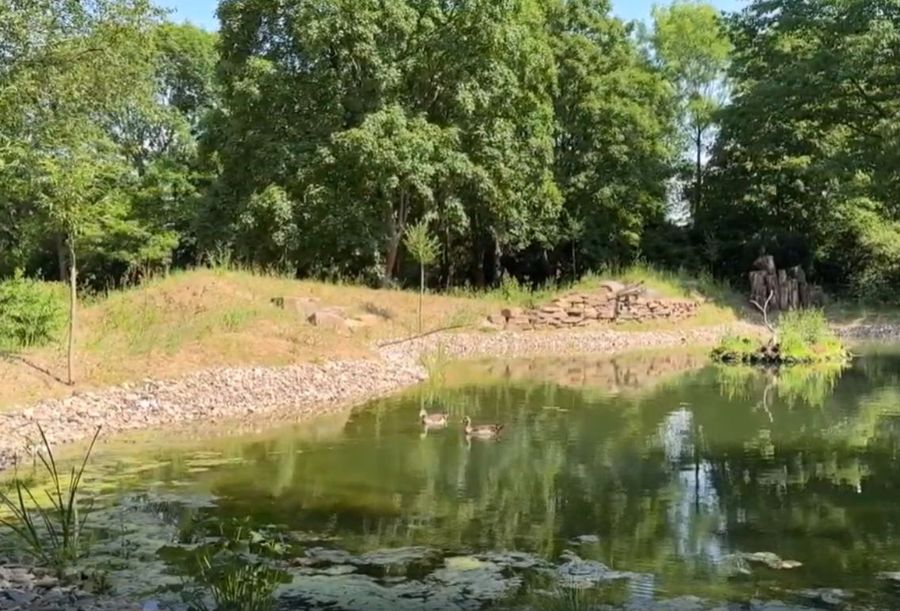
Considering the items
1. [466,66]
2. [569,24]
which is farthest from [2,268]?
[569,24]

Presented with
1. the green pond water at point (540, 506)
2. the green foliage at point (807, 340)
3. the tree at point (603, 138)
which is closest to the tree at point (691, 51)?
the tree at point (603, 138)

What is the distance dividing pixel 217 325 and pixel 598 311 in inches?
496

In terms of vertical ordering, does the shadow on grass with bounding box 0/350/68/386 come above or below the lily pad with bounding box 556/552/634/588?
above

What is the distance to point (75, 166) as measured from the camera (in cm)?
1372

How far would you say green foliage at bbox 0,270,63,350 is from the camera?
1490 cm

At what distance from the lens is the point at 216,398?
14.4 meters

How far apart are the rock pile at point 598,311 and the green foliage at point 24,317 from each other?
1333cm

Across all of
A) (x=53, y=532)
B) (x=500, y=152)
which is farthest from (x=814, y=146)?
(x=53, y=532)

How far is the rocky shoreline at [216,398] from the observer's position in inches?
466

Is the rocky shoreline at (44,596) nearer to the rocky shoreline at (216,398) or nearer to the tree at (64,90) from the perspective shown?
the rocky shoreline at (216,398)

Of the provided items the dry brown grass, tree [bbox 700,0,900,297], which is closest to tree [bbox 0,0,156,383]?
the dry brown grass

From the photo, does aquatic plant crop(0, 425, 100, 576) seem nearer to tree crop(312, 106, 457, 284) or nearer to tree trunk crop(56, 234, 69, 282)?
tree crop(312, 106, 457, 284)

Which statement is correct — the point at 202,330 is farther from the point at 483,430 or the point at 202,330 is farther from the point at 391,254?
the point at 391,254

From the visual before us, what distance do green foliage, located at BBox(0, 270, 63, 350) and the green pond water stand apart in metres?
4.81
